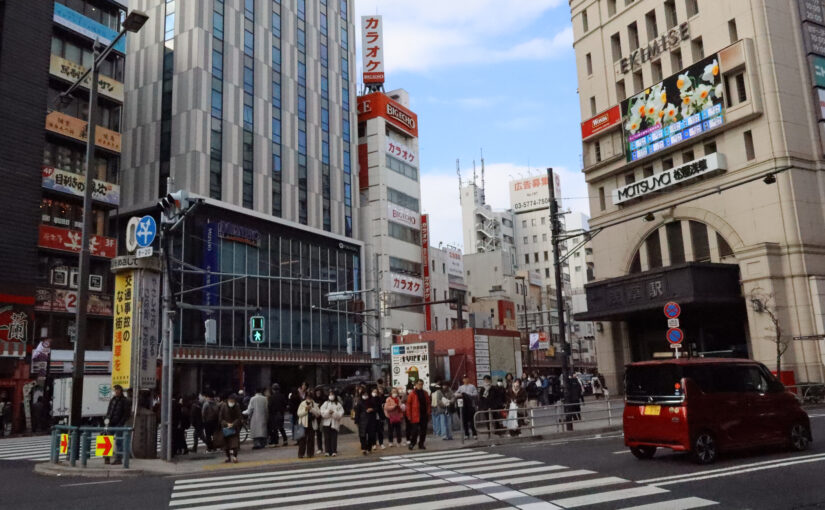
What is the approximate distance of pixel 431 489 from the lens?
10844 millimetres

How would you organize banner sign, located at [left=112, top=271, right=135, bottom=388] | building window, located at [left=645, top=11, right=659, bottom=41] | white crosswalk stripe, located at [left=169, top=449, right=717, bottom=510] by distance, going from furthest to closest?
building window, located at [left=645, top=11, right=659, bottom=41], banner sign, located at [left=112, top=271, right=135, bottom=388], white crosswalk stripe, located at [left=169, top=449, right=717, bottom=510]

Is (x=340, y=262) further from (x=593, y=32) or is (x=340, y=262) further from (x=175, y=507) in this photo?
(x=175, y=507)

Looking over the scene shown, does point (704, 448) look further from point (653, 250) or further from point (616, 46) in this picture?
point (616, 46)

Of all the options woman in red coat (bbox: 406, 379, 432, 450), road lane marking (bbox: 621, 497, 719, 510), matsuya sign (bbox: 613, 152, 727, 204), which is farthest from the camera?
matsuya sign (bbox: 613, 152, 727, 204)

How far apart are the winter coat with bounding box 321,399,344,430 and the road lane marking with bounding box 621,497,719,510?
9985 mm

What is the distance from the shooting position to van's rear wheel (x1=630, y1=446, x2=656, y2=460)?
13.4 meters

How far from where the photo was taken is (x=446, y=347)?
29719 mm

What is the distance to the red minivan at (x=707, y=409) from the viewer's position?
12.3 metres

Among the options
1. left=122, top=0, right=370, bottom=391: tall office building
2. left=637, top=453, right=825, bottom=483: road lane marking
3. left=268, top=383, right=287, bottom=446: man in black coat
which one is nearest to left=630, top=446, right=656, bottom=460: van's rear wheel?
left=637, top=453, right=825, bottom=483: road lane marking

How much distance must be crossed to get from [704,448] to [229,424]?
443 inches

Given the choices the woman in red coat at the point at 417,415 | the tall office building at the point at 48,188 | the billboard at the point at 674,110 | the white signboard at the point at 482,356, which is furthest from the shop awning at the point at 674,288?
the tall office building at the point at 48,188

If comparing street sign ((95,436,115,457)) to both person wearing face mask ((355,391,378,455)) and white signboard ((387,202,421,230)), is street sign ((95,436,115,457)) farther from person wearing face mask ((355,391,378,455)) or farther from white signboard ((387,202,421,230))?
white signboard ((387,202,421,230))

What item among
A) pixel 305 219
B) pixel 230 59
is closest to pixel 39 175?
pixel 230 59

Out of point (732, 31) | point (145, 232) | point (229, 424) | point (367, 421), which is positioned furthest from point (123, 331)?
point (732, 31)
